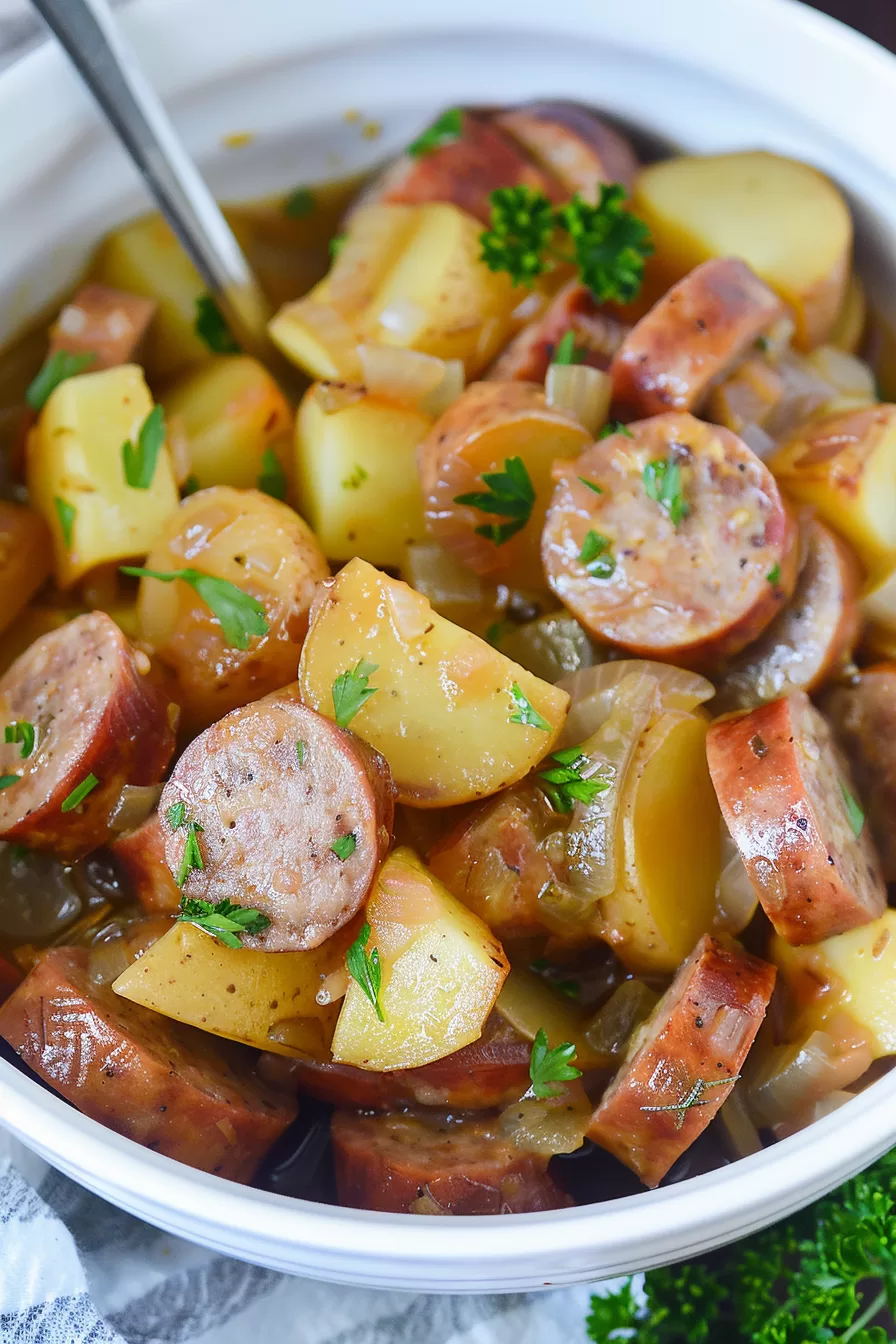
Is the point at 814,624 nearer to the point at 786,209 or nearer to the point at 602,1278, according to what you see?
the point at 786,209

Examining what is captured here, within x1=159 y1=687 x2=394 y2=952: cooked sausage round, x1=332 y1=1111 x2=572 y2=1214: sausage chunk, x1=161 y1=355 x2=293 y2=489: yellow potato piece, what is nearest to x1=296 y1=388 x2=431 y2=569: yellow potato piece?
x1=161 y1=355 x2=293 y2=489: yellow potato piece

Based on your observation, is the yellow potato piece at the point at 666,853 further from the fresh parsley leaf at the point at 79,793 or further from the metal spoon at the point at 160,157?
the metal spoon at the point at 160,157

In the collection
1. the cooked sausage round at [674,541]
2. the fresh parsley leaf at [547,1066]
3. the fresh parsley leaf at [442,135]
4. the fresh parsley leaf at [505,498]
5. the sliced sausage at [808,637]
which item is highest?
the fresh parsley leaf at [442,135]

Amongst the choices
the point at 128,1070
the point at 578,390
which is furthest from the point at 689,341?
the point at 128,1070

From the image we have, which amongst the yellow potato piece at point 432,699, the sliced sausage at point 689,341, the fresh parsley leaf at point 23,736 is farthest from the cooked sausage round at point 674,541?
the fresh parsley leaf at point 23,736

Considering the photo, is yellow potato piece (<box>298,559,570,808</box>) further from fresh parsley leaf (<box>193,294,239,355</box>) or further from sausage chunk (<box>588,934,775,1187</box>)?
fresh parsley leaf (<box>193,294,239,355</box>)

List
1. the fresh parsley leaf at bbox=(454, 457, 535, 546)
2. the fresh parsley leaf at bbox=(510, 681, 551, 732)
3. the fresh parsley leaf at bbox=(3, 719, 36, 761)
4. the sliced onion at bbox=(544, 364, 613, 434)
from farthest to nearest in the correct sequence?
the sliced onion at bbox=(544, 364, 613, 434)
the fresh parsley leaf at bbox=(454, 457, 535, 546)
the fresh parsley leaf at bbox=(3, 719, 36, 761)
the fresh parsley leaf at bbox=(510, 681, 551, 732)

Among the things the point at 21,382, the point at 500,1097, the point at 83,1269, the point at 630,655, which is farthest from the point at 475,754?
the point at 21,382
